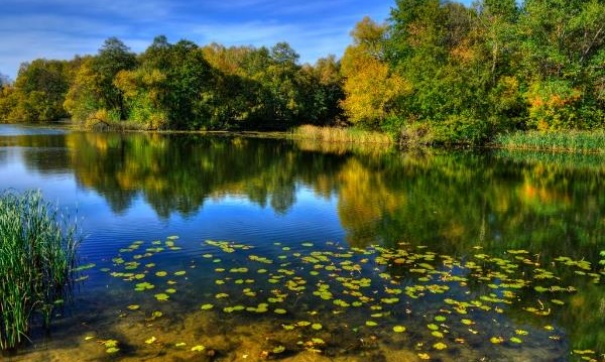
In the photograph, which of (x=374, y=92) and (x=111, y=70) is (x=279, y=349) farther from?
(x=111, y=70)

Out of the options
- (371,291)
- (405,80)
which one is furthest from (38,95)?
(371,291)

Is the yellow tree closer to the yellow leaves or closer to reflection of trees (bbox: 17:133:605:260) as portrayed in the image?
the yellow leaves

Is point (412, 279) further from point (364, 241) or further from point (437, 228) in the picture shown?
point (437, 228)

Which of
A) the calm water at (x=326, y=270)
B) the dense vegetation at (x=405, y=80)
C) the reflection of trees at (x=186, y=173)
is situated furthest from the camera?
the dense vegetation at (x=405, y=80)

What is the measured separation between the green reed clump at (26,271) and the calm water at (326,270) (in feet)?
1.27

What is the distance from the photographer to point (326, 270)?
416 inches

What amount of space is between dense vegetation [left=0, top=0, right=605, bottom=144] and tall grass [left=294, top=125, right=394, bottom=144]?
3.72ft

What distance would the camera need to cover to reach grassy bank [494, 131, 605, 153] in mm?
40281

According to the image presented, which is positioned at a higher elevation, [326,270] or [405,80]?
[405,80]

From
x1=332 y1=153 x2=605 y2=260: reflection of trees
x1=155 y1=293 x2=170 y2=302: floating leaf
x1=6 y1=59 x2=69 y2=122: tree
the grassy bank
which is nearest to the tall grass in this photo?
the grassy bank

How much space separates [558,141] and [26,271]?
43275 mm

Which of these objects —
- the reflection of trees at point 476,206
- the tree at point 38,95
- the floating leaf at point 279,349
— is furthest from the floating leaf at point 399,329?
the tree at point 38,95

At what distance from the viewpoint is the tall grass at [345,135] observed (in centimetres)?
5178

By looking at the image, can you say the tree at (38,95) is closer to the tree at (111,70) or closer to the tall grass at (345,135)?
the tree at (111,70)
